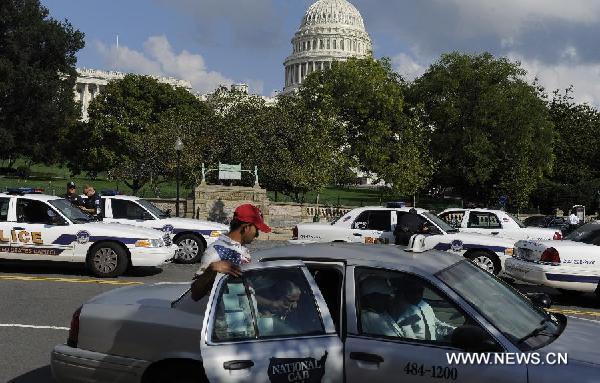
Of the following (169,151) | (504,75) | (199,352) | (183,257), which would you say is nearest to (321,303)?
(199,352)

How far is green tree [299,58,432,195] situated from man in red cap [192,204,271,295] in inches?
1743

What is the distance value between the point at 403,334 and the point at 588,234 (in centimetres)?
898

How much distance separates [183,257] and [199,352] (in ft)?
40.9

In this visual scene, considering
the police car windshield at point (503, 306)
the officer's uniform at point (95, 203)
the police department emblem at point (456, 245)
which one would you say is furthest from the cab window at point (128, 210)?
the police car windshield at point (503, 306)

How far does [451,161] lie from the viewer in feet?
189

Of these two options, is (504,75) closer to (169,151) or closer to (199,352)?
(169,151)

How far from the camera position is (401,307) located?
4723mm

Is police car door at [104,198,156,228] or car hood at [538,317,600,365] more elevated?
police car door at [104,198,156,228]

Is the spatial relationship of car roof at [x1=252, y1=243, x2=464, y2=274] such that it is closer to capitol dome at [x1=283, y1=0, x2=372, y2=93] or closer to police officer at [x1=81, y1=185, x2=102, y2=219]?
police officer at [x1=81, y1=185, x2=102, y2=219]

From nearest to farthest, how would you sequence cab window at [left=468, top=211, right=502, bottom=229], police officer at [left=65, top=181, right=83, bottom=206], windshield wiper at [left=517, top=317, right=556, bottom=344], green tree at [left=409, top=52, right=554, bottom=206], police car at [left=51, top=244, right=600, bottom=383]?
police car at [left=51, top=244, right=600, bottom=383]
windshield wiper at [left=517, top=317, right=556, bottom=344]
police officer at [left=65, top=181, right=83, bottom=206]
cab window at [left=468, top=211, right=502, bottom=229]
green tree at [left=409, top=52, right=554, bottom=206]

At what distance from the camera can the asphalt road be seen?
7.37 meters

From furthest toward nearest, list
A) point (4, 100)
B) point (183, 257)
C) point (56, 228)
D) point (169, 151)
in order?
point (4, 100), point (169, 151), point (183, 257), point (56, 228)

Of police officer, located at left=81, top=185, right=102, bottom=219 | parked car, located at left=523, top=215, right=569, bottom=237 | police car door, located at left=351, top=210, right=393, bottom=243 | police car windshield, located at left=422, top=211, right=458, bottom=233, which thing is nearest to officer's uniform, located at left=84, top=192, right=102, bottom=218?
police officer, located at left=81, top=185, right=102, bottom=219
